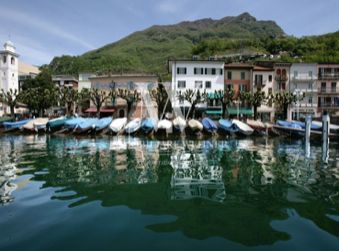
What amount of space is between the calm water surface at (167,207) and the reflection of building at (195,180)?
46 millimetres

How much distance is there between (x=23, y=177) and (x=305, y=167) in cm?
1685

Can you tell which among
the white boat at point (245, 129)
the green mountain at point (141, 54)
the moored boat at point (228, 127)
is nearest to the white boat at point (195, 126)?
the moored boat at point (228, 127)

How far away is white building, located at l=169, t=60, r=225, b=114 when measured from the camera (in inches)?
2128

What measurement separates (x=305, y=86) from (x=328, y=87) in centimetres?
504

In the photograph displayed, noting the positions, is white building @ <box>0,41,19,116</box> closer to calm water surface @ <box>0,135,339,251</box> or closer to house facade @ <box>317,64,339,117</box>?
calm water surface @ <box>0,135,339,251</box>

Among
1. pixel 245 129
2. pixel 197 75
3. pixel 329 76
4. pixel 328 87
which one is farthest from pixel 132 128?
pixel 329 76

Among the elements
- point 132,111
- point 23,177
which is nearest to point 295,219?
point 23,177

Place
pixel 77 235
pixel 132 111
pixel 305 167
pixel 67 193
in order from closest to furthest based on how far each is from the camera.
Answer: pixel 77 235
pixel 67 193
pixel 305 167
pixel 132 111

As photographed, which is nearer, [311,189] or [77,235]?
[77,235]

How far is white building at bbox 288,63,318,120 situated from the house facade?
1.16 m

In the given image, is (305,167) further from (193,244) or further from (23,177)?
(23,177)

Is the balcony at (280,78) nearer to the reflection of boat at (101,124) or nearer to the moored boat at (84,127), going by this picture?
the reflection of boat at (101,124)

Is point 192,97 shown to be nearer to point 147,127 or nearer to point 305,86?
point 147,127

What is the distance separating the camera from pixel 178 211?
895cm
